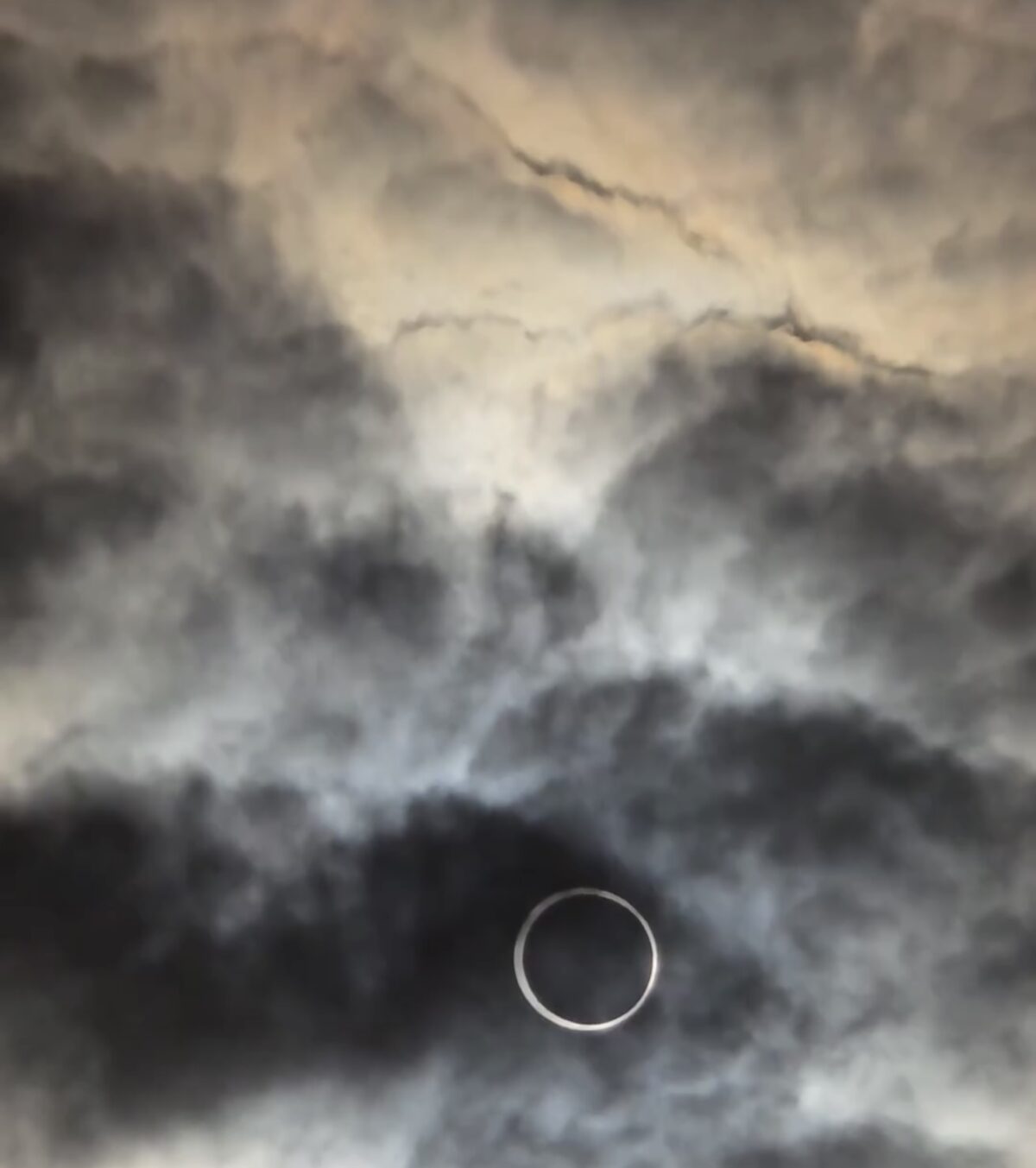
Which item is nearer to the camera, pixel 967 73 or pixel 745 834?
pixel 967 73

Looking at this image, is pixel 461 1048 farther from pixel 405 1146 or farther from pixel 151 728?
pixel 151 728

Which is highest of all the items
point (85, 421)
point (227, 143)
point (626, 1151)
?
point (227, 143)

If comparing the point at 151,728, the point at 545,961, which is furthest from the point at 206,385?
the point at 545,961

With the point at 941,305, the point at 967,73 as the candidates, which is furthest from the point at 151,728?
the point at 967,73

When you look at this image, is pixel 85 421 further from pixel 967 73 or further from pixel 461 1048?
pixel 967 73

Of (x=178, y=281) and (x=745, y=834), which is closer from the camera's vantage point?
(x=178, y=281)

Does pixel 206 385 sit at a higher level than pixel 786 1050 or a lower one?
higher
